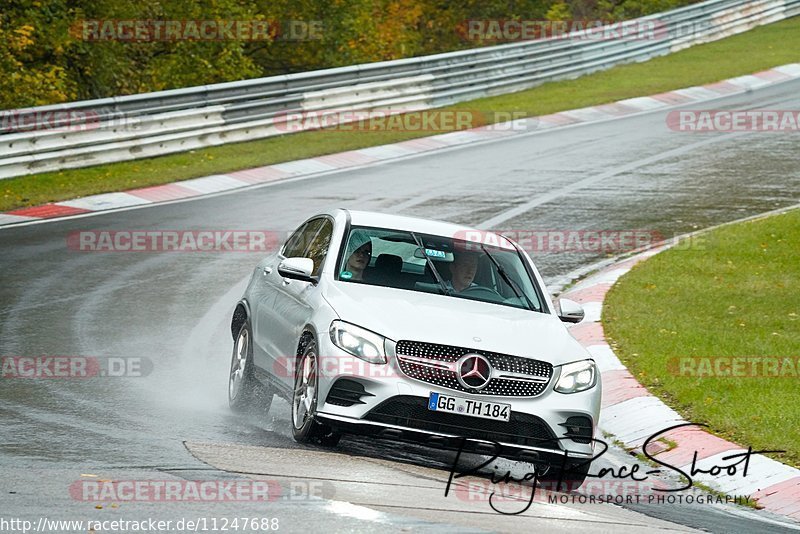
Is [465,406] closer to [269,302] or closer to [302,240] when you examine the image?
[269,302]

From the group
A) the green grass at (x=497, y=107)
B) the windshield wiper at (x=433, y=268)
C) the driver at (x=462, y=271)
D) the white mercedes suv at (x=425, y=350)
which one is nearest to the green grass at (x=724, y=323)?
the white mercedes suv at (x=425, y=350)

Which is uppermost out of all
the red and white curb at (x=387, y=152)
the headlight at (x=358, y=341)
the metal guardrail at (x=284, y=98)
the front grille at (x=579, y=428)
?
the headlight at (x=358, y=341)

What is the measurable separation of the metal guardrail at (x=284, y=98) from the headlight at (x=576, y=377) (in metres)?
14.7

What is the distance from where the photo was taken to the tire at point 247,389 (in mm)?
10070

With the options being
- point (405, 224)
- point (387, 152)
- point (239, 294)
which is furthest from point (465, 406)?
point (387, 152)

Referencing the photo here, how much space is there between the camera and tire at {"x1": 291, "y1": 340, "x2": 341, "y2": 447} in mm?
8453

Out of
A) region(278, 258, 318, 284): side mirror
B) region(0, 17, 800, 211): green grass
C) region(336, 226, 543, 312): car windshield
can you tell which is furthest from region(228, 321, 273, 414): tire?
region(0, 17, 800, 211): green grass

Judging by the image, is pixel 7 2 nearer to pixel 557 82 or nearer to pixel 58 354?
pixel 557 82

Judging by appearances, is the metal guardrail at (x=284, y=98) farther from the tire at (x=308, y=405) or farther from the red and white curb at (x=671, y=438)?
the tire at (x=308, y=405)

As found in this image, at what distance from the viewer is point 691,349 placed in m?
11.6

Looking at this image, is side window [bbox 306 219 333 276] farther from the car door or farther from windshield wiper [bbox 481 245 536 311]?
windshield wiper [bbox 481 245 536 311]

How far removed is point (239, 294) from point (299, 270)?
5397 mm

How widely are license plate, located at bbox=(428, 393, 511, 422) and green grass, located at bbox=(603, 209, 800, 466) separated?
1934mm

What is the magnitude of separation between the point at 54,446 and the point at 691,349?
19.0 feet
